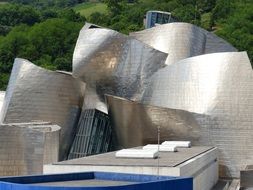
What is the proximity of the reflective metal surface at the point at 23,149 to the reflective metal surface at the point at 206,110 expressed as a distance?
523 centimetres

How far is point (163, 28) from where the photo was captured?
119 feet

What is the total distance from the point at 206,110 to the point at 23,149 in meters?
9.24

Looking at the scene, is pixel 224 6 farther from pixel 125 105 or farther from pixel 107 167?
pixel 107 167

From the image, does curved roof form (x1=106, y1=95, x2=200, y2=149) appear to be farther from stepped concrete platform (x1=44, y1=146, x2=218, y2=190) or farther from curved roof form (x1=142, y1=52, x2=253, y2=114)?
stepped concrete platform (x1=44, y1=146, x2=218, y2=190)

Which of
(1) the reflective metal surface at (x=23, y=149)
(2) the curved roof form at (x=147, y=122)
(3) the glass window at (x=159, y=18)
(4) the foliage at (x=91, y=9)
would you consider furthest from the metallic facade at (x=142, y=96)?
(4) the foliage at (x=91, y=9)

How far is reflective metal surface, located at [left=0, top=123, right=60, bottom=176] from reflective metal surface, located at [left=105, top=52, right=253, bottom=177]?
5231mm

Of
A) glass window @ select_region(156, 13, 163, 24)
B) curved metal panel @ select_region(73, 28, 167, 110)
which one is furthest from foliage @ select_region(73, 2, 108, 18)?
curved metal panel @ select_region(73, 28, 167, 110)

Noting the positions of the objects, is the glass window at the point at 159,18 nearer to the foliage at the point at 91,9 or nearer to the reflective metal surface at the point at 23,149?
the reflective metal surface at the point at 23,149

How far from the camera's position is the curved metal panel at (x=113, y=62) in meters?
32.0

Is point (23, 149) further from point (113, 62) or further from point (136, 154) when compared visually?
point (113, 62)

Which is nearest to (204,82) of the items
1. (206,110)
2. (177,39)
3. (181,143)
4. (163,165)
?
(206,110)

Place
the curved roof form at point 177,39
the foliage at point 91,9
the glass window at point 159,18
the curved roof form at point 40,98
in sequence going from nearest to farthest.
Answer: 1. the curved roof form at point 40,98
2. the curved roof form at point 177,39
3. the glass window at point 159,18
4. the foliage at point 91,9

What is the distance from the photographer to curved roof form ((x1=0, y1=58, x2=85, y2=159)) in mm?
30812

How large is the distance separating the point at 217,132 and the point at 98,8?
308ft
